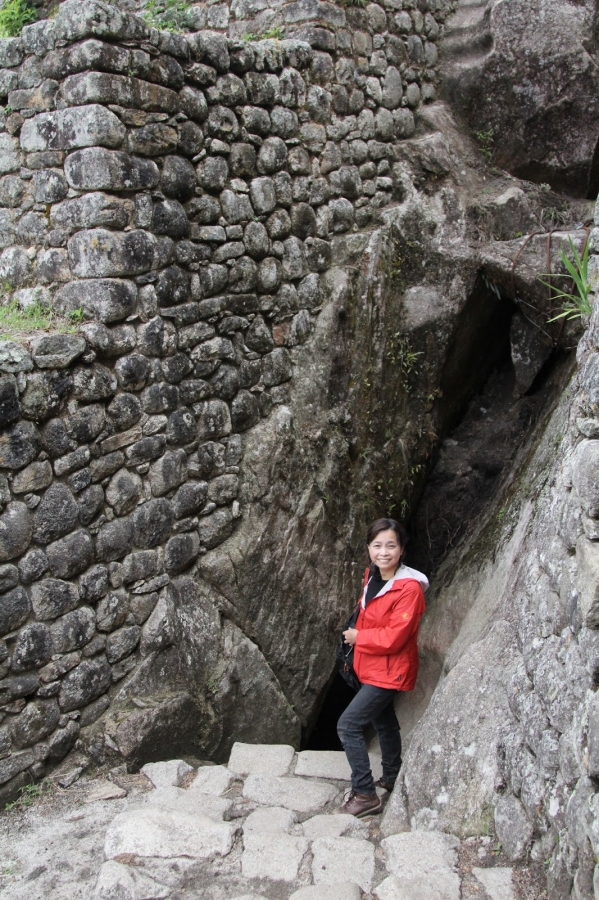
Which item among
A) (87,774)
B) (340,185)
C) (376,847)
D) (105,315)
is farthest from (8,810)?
(340,185)

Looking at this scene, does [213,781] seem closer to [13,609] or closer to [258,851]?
[258,851]

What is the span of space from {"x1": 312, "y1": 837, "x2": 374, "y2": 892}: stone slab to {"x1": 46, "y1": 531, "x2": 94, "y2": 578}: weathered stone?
5.61 feet

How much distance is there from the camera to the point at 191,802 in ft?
13.1

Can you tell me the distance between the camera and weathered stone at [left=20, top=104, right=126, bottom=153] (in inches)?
157

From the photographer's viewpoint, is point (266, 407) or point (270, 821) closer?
point (270, 821)

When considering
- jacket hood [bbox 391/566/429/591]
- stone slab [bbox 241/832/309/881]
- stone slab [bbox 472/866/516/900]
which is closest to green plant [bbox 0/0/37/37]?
jacket hood [bbox 391/566/429/591]

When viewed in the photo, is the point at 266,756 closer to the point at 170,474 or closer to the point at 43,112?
the point at 170,474

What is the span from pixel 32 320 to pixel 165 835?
95.9 inches

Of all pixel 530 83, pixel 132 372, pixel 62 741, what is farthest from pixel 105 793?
pixel 530 83

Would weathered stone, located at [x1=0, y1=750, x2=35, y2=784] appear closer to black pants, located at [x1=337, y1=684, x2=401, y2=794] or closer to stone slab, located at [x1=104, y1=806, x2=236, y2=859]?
stone slab, located at [x1=104, y1=806, x2=236, y2=859]

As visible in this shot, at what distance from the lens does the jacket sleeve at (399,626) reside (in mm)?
3988

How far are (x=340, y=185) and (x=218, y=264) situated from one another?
4.36 feet

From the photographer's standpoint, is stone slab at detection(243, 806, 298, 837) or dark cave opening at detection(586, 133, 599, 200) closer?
stone slab at detection(243, 806, 298, 837)

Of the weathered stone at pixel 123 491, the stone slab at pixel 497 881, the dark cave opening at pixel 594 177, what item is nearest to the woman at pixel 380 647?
the stone slab at pixel 497 881
